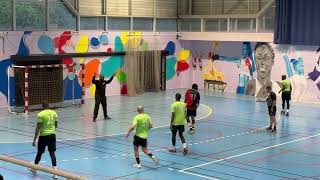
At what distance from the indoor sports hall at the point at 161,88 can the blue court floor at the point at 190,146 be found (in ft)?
0.16

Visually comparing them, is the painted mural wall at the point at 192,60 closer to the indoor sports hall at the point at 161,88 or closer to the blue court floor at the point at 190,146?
the indoor sports hall at the point at 161,88

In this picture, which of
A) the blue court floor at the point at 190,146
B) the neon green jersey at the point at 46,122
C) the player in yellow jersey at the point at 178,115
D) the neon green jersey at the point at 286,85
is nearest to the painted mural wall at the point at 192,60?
the blue court floor at the point at 190,146

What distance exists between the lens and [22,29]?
3050 centimetres

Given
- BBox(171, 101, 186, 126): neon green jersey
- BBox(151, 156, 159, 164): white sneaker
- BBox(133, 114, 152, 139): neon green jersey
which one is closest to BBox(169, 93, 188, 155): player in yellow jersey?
BBox(171, 101, 186, 126): neon green jersey

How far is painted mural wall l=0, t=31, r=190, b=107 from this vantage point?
Answer: 29.7 metres

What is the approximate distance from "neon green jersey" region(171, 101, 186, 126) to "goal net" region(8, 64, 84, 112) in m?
12.5

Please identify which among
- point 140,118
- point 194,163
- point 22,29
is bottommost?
point 194,163

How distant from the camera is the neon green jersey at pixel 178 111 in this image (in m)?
17.9

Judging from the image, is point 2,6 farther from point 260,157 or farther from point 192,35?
point 260,157

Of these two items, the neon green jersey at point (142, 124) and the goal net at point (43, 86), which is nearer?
the neon green jersey at point (142, 124)

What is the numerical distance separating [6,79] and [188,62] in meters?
16.0

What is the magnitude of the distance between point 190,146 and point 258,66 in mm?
17557

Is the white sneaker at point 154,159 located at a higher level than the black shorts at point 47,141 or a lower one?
lower

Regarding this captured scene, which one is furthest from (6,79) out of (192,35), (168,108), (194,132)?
(192,35)
